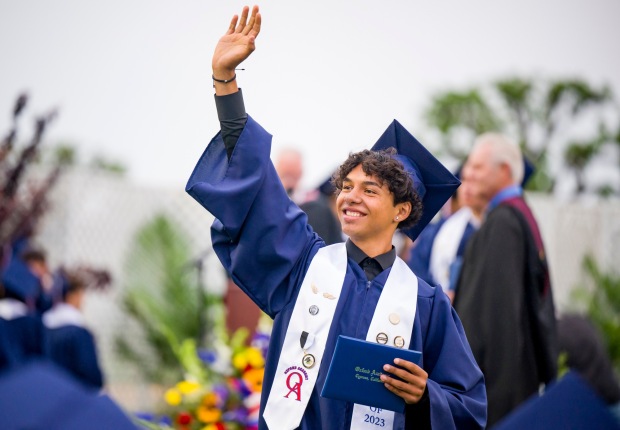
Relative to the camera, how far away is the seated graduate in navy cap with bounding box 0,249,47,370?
14.7 feet

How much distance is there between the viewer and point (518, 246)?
5586mm

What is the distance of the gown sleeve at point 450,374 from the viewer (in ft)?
11.2

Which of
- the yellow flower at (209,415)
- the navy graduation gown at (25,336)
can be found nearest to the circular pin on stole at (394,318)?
the navy graduation gown at (25,336)

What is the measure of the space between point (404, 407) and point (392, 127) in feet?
3.69

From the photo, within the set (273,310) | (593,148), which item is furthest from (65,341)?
(593,148)

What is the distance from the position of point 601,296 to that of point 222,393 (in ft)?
26.8

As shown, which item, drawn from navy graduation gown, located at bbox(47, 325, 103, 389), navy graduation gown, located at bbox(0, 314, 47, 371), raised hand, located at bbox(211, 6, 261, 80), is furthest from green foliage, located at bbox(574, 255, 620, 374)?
raised hand, located at bbox(211, 6, 261, 80)

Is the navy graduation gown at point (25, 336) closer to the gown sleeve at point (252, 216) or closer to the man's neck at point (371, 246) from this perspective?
the gown sleeve at point (252, 216)

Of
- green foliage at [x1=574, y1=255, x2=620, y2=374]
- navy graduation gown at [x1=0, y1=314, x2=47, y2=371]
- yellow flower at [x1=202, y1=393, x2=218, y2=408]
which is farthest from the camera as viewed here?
green foliage at [x1=574, y1=255, x2=620, y2=374]

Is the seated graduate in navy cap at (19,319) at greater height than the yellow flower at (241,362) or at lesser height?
greater

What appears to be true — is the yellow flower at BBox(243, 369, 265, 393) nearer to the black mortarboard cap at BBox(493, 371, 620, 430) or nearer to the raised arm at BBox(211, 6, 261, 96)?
the raised arm at BBox(211, 6, 261, 96)

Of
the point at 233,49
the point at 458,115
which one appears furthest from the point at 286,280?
the point at 458,115

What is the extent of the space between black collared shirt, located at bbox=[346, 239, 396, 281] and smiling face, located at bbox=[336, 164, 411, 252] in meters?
0.02

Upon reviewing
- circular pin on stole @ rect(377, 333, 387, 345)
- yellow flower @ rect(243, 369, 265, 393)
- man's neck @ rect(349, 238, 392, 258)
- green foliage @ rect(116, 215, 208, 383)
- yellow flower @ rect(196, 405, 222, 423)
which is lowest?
green foliage @ rect(116, 215, 208, 383)
